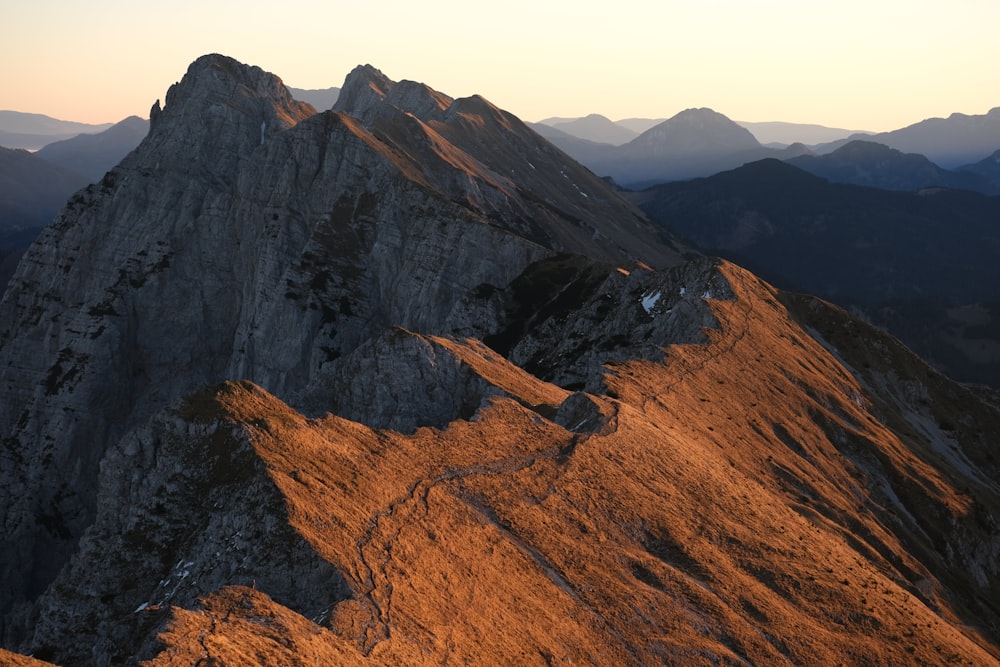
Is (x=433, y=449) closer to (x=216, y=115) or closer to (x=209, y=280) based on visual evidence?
(x=209, y=280)

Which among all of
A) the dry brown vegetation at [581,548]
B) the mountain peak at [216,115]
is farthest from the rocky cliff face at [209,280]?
the dry brown vegetation at [581,548]

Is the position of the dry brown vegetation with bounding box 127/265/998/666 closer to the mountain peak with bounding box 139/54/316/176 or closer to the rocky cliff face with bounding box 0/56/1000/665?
the rocky cliff face with bounding box 0/56/1000/665

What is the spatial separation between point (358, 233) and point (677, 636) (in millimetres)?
122793

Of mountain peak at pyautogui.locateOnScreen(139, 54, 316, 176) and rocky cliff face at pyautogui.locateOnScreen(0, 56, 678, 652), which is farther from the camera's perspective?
mountain peak at pyautogui.locateOnScreen(139, 54, 316, 176)

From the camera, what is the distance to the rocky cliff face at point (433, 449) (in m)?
42.0

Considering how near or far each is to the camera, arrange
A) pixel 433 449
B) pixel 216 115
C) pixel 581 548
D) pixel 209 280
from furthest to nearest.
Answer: pixel 216 115 < pixel 209 280 < pixel 433 449 < pixel 581 548

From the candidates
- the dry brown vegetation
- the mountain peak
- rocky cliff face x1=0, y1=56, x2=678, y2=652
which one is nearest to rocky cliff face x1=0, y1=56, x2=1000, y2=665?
the dry brown vegetation

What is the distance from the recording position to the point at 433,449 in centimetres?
5478

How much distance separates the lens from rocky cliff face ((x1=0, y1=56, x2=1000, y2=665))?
41969mm

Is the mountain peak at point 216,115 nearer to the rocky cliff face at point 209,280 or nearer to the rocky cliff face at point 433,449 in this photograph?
the rocky cliff face at point 209,280

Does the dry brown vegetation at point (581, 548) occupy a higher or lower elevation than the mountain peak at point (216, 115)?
lower

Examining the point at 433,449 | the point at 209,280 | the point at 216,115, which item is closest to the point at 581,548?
the point at 433,449

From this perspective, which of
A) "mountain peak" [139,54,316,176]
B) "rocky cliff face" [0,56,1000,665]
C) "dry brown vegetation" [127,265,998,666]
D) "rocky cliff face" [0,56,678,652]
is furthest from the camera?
"mountain peak" [139,54,316,176]

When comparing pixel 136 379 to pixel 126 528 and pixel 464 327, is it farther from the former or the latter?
pixel 126 528
